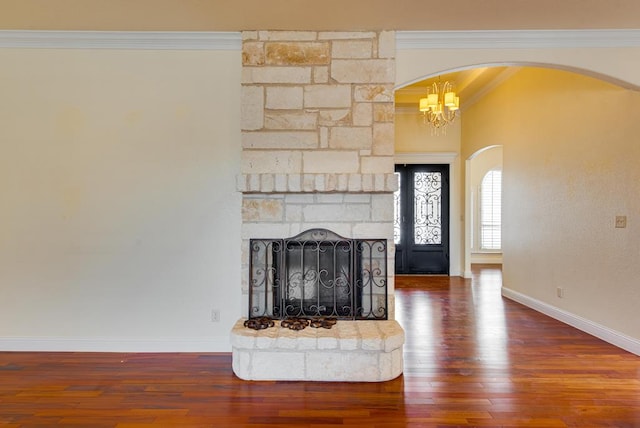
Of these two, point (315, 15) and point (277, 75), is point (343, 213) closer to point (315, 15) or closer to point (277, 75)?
point (277, 75)

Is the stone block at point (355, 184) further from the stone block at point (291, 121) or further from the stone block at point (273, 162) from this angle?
the stone block at point (291, 121)

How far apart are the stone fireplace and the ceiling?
0.18 metres

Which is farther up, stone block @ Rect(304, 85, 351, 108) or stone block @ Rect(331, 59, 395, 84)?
stone block @ Rect(331, 59, 395, 84)

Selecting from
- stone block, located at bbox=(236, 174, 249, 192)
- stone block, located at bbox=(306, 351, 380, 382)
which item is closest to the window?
stone block, located at bbox=(306, 351, 380, 382)

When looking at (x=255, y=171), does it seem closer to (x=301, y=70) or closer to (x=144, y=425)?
(x=301, y=70)

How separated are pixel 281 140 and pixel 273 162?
0.20 metres

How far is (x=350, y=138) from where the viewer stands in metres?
3.26

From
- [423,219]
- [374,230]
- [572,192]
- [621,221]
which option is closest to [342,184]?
[374,230]

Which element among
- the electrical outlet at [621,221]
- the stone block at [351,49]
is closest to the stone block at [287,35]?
the stone block at [351,49]

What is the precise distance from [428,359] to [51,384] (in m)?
2.82

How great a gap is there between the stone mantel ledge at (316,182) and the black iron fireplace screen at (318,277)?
0.40m

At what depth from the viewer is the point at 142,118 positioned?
3.34m

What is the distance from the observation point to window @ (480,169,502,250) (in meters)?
9.16

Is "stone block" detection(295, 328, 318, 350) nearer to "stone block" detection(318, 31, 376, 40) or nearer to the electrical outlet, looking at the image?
"stone block" detection(318, 31, 376, 40)
